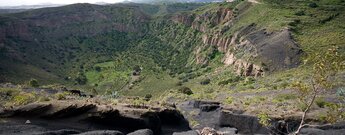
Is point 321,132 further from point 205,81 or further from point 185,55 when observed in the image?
point 185,55

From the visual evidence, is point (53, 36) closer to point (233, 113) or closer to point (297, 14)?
point (297, 14)

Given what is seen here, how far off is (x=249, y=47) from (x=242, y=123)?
1918 inches

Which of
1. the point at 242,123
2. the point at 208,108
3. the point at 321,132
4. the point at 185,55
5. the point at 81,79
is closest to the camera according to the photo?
the point at 321,132

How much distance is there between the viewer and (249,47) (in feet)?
256

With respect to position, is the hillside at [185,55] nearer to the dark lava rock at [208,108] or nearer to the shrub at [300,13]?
the dark lava rock at [208,108]

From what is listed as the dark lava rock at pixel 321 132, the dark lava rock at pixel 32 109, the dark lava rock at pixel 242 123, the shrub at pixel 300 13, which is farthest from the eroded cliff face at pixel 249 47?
the dark lava rock at pixel 32 109

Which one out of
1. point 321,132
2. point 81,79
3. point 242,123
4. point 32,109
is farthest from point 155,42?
point 321,132

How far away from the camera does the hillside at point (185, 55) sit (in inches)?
1564

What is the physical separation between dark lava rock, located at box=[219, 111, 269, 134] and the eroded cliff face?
62.7 ft

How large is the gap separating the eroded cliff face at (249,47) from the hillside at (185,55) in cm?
24

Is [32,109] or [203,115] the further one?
[203,115]

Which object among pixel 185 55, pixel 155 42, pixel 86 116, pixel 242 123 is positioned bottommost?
pixel 185 55

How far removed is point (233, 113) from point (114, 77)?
76.8 metres

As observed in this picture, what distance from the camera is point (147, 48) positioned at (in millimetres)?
131625
